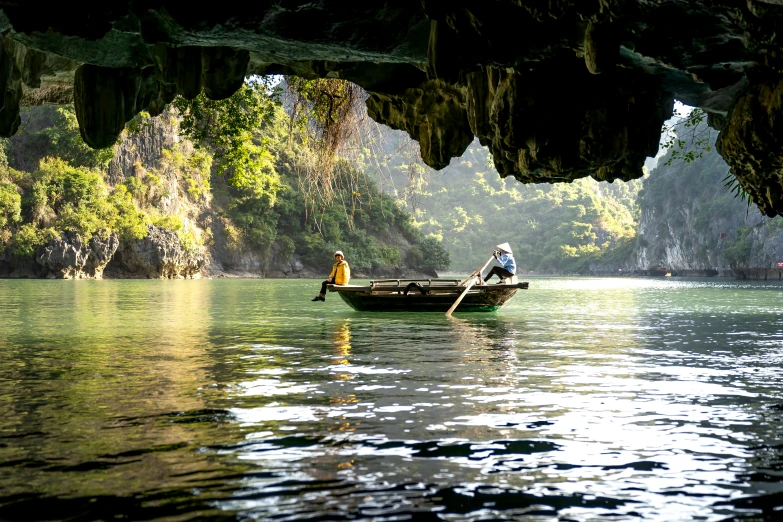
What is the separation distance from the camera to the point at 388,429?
712cm

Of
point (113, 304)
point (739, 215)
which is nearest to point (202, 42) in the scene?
point (113, 304)

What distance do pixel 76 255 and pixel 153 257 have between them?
614 centimetres

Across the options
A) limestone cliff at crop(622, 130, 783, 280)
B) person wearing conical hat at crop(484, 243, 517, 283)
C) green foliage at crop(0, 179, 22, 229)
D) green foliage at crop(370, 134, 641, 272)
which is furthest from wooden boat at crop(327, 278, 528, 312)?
green foliage at crop(370, 134, 641, 272)

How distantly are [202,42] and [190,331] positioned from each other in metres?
9.45

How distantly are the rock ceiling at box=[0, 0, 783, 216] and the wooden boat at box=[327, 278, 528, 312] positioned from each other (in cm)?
961

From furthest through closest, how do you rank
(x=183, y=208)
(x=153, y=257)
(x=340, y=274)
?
1. (x=183, y=208)
2. (x=153, y=257)
3. (x=340, y=274)

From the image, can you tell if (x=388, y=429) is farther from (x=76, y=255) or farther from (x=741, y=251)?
(x=741, y=251)

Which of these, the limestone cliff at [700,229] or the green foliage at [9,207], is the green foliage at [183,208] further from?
the limestone cliff at [700,229]

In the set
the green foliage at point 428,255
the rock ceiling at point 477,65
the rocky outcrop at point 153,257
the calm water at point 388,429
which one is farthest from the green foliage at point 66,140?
the rock ceiling at point 477,65

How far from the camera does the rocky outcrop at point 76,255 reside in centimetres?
6066

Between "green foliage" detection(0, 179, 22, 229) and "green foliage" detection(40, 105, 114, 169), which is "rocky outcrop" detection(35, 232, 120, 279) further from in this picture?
"green foliage" detection(40, 105, 114, 169)

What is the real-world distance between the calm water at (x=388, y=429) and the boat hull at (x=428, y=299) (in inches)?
281

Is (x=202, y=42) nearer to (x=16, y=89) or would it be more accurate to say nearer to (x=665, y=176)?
(x=16, y=89)

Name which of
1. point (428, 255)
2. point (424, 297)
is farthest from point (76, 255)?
point (424, 297)
